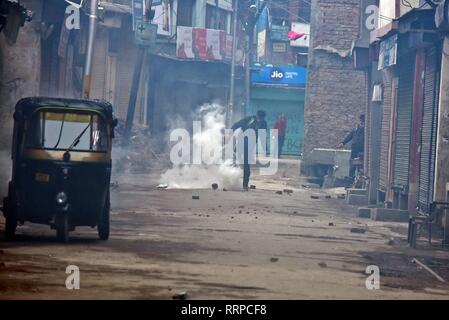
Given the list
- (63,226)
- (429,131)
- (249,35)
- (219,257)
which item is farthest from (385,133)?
(249,35)

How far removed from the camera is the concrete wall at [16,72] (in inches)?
854

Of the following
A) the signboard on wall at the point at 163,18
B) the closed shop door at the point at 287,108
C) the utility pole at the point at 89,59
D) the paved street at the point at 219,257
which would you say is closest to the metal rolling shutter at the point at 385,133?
the paved street at the point at 219,257

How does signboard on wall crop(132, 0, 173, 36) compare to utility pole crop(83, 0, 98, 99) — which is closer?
utility pole crop(83, 0, 98, 99)

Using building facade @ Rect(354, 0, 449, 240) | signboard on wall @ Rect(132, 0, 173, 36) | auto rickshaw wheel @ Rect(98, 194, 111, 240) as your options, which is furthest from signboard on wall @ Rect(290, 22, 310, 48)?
auto rickshaw wheel @ Rect(98, 194, 111, 240)

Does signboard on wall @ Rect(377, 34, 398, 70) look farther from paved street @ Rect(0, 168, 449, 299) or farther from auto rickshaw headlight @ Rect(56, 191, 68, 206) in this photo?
auto rickshaw headlight @ Rect(56, 191, 68, 206)

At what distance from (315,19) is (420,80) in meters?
16.8

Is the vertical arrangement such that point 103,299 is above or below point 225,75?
below

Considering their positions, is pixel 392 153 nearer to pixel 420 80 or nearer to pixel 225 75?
pixel 420 80

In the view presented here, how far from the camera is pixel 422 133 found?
68.2 feet

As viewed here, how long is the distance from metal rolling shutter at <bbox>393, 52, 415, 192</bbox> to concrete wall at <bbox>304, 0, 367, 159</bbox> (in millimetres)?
12100

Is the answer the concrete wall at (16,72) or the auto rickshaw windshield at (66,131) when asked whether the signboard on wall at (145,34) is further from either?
the auto rickshaw windshield at (66,131)

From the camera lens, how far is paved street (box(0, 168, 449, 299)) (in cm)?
973

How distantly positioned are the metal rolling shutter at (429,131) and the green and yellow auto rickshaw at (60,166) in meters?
8.31
